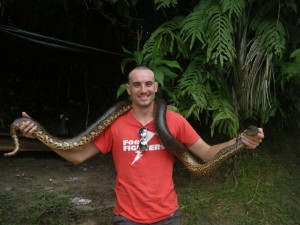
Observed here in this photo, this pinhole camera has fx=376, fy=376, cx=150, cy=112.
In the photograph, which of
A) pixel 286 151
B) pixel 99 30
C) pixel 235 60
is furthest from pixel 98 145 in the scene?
pixel 99 30

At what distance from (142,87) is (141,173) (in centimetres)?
72

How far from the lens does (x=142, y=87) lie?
3164mm

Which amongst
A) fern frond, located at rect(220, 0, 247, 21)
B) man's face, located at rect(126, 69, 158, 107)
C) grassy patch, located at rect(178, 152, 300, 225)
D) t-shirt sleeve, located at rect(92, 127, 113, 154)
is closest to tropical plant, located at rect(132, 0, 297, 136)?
fern frond, located at rect(220, 0, 247, 21)

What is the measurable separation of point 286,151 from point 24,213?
4242 mm

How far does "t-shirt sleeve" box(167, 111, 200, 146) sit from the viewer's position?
11.1 ft

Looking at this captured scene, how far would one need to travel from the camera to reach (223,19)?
4.65m

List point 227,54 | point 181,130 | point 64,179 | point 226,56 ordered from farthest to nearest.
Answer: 1. point 64,179
2. point 226,56
3. point 227,54
4. point 181,130

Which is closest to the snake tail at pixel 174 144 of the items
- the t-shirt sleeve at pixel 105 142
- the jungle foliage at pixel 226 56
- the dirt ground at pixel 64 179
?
the t-shirt sleeve at pixel 105 142

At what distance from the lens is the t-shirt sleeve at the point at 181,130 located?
337 cm

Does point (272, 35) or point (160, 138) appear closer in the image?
point (160, 138)

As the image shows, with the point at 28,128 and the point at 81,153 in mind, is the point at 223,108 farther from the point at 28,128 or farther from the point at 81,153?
the point at 28,128

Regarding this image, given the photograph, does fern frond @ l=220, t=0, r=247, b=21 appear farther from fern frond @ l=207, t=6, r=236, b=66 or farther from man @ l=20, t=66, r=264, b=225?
man @ l=20, t=66, r=264, b=225

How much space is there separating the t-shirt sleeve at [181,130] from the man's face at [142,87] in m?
0.30

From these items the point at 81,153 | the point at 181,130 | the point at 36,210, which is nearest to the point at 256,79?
the point at 181,130
